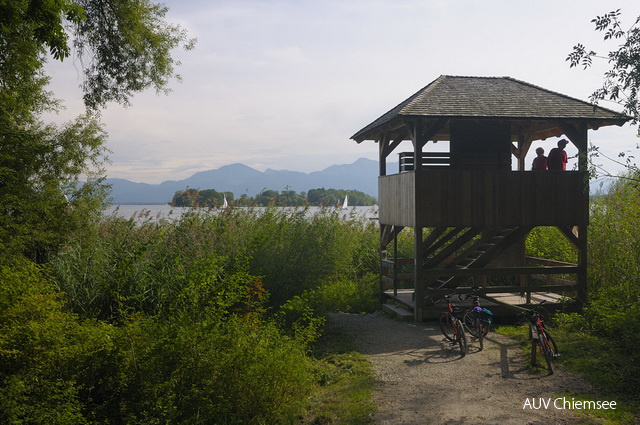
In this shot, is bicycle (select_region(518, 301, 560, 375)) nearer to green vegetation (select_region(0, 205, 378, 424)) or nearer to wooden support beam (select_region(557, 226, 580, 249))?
green vegetation (select_region(0, 205, 378, 424))

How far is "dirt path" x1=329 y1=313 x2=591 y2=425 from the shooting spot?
23.1 feet

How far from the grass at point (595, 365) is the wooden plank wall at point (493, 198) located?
2.47 metres

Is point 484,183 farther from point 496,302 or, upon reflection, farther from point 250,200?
point 250,200

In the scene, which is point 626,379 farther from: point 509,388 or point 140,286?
point 140,286

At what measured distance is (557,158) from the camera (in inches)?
538

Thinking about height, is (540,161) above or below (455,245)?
above

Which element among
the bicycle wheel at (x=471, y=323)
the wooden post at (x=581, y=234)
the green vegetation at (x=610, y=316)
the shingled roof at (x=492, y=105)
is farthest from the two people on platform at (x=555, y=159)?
the bicycle wheel at (x=471, y=323)

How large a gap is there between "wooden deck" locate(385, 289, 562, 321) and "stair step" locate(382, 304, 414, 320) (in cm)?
17

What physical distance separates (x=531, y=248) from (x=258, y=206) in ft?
26.2

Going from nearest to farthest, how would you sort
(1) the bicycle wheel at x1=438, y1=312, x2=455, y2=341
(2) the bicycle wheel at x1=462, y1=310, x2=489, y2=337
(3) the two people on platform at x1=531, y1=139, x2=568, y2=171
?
(2) the bicycle wheel at x1=462, y1=310, x2=489, y2=337
(1) the bicycle wheel at x1=438, y1=312, x2=455, y2=341
(3) the two people on platform at x1=531, y1=139, x2=568, y2=171

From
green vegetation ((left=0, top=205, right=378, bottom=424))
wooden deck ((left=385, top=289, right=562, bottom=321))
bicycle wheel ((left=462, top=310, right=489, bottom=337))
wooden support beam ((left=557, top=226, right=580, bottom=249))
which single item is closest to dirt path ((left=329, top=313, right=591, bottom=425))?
bicycle wheel ((left=462, top=310, right=489, bottom=337))

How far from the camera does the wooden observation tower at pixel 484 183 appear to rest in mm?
12781

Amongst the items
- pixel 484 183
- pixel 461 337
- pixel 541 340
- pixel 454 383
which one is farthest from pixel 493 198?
pixel 454 383

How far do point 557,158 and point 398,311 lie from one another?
5153 millimetres
